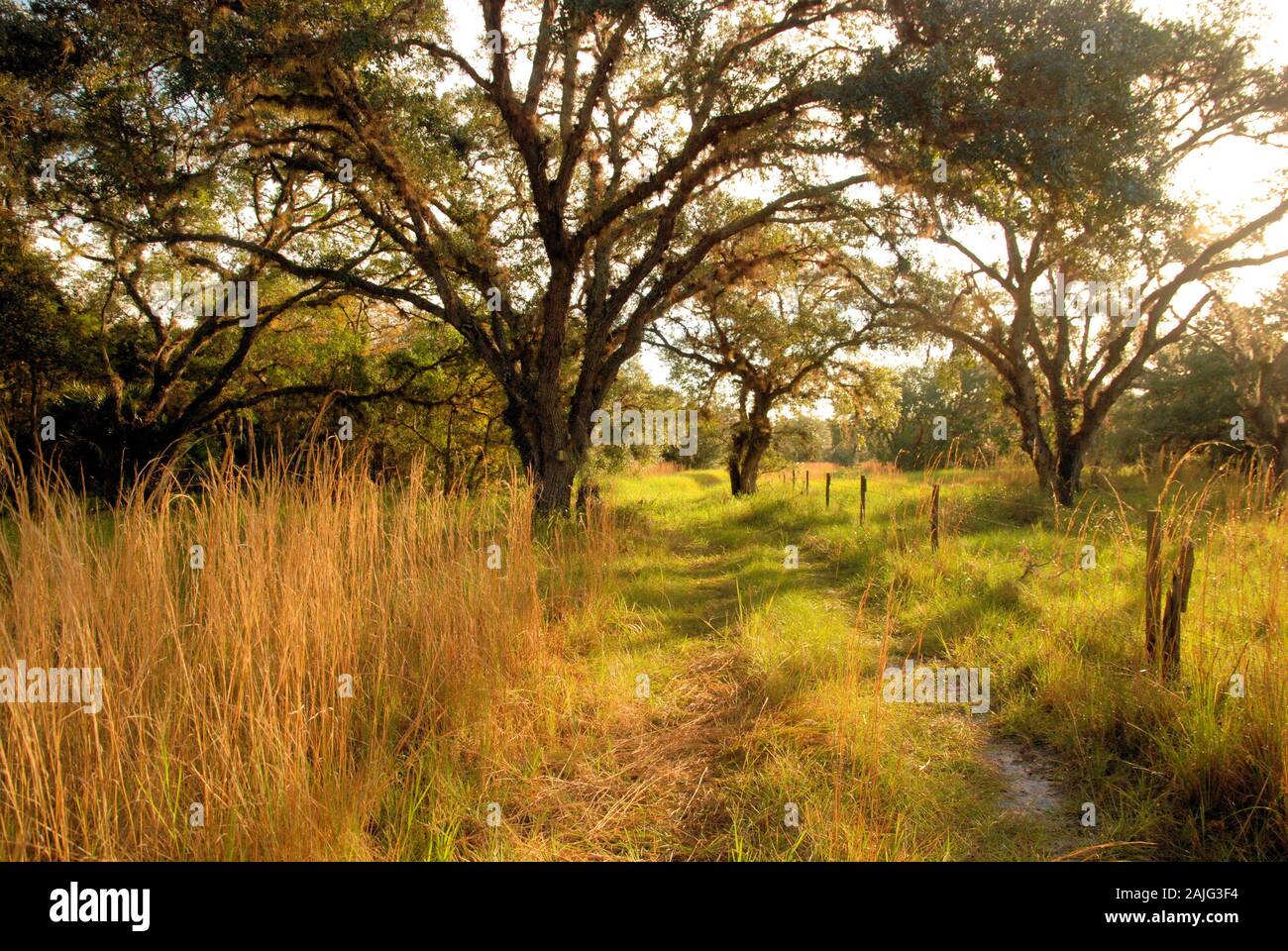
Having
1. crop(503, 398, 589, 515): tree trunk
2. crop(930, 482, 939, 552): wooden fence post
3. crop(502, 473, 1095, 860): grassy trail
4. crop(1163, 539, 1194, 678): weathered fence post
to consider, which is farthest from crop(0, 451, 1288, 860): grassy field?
crop(503, 398, 589, 515): tree trunk

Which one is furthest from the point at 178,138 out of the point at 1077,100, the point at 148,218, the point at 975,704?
the point at 975,704

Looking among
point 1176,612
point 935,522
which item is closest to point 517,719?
point 1176,612

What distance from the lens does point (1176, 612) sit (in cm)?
319

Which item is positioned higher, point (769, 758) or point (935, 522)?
point (935, 522)

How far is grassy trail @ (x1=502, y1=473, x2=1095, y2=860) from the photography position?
2.48m

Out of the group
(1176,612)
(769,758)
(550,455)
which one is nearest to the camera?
(769,758)

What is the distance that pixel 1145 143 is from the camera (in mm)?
5988

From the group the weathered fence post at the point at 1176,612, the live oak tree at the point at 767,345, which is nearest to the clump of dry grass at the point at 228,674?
the weathered fence post at the point at 1176,612

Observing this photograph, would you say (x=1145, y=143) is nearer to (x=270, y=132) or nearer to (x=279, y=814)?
(x=279, y=814)

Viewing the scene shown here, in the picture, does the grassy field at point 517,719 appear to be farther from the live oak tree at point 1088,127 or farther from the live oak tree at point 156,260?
the live oak tree at point 1088,127

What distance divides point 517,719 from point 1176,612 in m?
3.71

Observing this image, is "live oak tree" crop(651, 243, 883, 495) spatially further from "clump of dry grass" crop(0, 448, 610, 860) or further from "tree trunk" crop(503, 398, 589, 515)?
"clump of dry grass" crop(0, 448, 610, 860)

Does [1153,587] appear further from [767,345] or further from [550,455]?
[767,345]

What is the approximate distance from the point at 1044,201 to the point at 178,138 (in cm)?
1163
